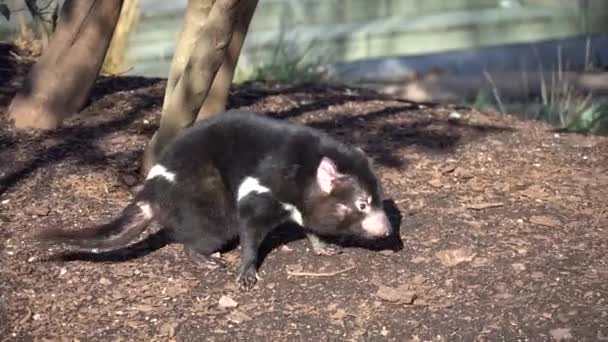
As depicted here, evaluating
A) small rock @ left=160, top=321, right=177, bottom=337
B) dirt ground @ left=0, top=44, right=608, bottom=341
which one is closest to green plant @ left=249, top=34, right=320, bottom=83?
dirt ground @ left=0, top=44, right=608, bottom=341

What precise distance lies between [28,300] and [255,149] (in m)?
1.11

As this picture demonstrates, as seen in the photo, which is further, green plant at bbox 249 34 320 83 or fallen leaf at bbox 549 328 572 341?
green plant at bbox 249 34 320 83

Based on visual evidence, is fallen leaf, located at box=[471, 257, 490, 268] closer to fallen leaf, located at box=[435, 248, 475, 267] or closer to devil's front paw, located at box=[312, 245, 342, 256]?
fallen leaf, located at box=[435, 248, 475, 267]

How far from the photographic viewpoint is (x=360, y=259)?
5074mm

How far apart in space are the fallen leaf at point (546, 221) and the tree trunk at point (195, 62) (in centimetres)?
161

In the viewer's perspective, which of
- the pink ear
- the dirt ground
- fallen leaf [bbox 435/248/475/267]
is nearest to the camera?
the dirt ground

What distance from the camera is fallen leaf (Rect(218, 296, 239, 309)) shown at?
4660 millimetres

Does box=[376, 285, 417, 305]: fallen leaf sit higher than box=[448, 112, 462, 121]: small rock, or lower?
higher

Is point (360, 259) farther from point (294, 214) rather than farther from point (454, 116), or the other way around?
point (454, 116)

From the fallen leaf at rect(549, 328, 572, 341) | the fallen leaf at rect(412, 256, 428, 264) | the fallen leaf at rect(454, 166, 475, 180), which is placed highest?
the fallen leaf at rect(549, 328, 572, 341)

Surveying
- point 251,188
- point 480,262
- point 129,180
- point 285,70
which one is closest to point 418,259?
point 480,262

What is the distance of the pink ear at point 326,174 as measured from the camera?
4.89 metres

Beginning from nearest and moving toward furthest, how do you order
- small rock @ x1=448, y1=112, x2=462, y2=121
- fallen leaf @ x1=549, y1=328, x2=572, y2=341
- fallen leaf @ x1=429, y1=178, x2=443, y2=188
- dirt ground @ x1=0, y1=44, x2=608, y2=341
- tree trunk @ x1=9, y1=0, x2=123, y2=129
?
fallen leaf @ x1=549, y1=328, x2=572, y2=341, dirt ground @ x1=0, y1=44, x2=608, y2=341, fallen leaf @ x1=429, y1=178, x2=443, y2=188, tree trunk @ x1=9, y1=0, x2=123, y2=129, small rock @ x1=448, y1=112, x2=462, y2=121

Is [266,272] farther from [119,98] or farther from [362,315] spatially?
[119,98]
